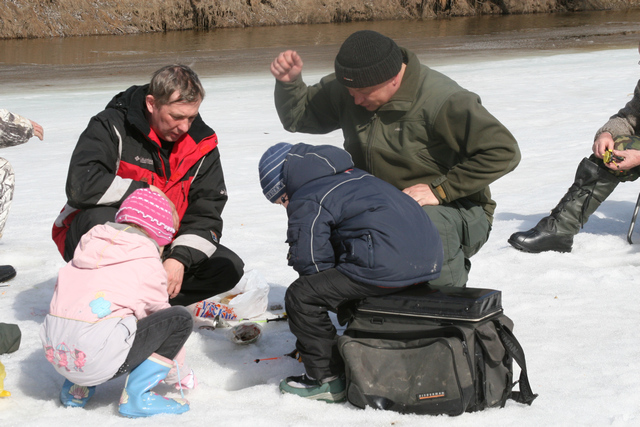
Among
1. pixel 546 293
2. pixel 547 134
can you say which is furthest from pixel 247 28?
pixel 546 293

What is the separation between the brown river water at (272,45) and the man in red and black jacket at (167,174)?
10.5m

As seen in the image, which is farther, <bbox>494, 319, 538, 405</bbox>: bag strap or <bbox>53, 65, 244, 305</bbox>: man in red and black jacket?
<bbox>53, 65, 244, 305</bbox>: man in red and black jacket

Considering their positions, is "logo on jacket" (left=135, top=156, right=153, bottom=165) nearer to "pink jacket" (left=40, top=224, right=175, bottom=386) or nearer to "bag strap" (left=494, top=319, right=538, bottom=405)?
"pink jacket" (left=40, top=224, right=175, bottom=386)

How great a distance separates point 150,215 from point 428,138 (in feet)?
4.29

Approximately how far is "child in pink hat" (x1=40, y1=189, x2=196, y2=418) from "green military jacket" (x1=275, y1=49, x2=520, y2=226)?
1.09m

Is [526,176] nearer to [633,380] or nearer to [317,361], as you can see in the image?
[633,380]

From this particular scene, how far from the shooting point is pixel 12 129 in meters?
3.74

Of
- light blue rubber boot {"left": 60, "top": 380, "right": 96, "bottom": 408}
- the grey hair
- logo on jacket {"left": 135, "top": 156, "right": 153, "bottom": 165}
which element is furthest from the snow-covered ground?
the grey hair

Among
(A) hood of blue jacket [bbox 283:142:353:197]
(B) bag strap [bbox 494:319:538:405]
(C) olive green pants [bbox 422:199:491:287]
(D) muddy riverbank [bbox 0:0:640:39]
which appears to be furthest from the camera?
(D) muddy riverbank [bbox 0:0:640:39]

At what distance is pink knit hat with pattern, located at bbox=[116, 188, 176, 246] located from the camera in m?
2.70

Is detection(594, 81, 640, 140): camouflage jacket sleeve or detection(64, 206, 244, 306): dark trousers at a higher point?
detection(594, 81, 640, 140): camouflage jacket sleeve

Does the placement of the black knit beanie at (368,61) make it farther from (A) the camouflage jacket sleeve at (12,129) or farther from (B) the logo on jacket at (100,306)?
(A) the camouflage jacket sleeve at (12,129)

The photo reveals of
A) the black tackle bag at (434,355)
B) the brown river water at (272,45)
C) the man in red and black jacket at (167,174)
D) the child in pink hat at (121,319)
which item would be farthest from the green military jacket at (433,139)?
the brown river water at (272,45)

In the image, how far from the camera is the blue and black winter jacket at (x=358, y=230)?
259 cm
